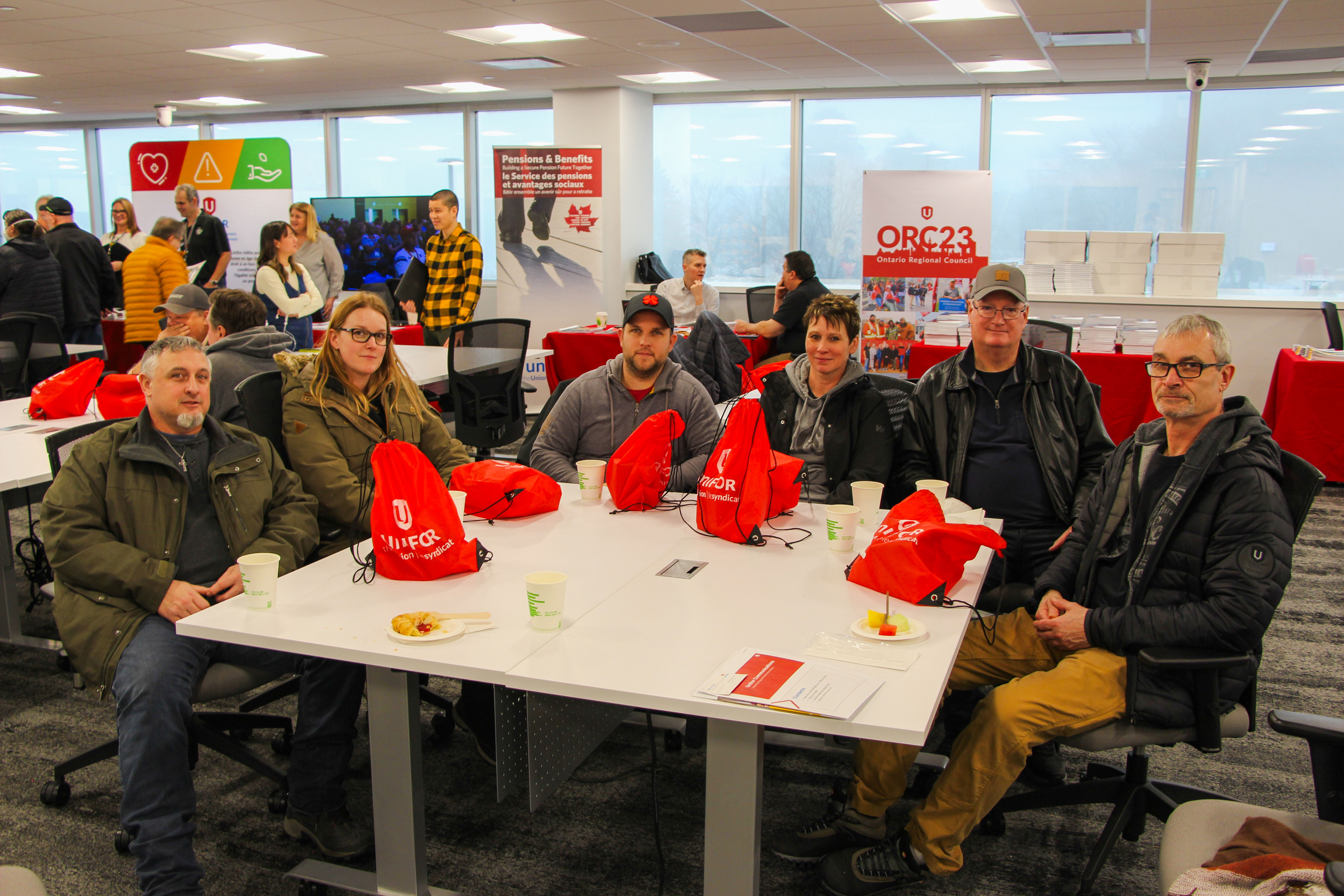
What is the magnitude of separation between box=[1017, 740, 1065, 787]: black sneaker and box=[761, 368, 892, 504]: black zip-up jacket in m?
0.87

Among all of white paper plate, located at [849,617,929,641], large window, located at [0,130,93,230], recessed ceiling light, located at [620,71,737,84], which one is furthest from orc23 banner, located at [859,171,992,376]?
large window, located at [0,130,93,230]

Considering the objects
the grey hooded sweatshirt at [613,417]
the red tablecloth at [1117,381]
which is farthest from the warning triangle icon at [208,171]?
the grey hooded sweatshirt at [613,417]

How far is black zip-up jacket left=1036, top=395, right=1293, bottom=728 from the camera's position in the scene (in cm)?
198

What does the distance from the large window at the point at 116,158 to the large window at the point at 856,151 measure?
8218 mm

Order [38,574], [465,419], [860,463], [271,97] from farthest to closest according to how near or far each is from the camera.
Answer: [271,97] → [465,419] → [38,574] → [860,463]

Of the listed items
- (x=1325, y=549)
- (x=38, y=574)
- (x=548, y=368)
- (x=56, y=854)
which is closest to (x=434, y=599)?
(x=56, y=854)

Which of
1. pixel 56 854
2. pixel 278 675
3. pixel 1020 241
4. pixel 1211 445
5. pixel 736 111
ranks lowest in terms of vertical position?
pixel 56 854

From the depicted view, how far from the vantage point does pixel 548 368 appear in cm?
730

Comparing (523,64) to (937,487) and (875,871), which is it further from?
(875,871)

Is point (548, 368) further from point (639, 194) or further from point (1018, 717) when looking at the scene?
point (1018, 717)

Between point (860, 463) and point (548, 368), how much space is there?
4.62 m

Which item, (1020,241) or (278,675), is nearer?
(278,675)

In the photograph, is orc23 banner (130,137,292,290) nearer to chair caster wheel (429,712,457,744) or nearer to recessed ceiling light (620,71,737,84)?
recessed ceiling light (620,71,737,84)

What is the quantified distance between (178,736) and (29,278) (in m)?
5.42
